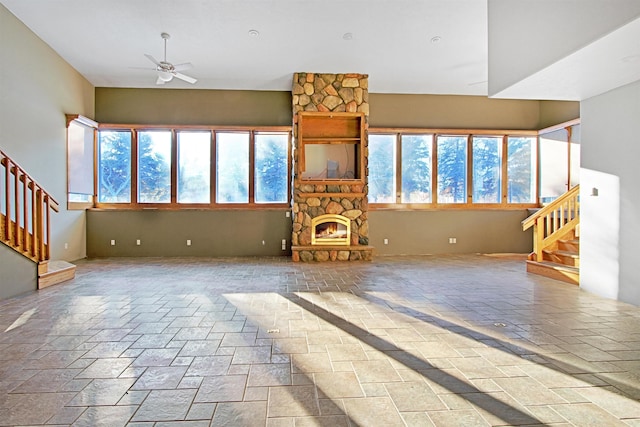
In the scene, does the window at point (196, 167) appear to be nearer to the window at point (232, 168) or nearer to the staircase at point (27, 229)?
the window at point (232, 168)

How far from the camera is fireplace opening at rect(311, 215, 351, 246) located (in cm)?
726

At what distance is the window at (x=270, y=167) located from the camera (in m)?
8.06

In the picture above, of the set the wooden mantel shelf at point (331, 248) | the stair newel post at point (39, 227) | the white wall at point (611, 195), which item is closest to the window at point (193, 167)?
the wooden mantel shelf at point (331, 248)

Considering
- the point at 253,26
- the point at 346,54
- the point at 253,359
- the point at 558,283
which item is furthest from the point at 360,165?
the point at 253,359

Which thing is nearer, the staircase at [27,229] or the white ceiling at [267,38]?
the staircase at [27,229]

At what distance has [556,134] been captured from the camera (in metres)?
7.95

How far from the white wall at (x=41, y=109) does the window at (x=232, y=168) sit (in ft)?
9.50

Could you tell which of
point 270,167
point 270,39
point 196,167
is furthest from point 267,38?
point 196,167

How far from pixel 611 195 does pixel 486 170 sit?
173 inches

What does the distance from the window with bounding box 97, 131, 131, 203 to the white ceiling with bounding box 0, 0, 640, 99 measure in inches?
47.6

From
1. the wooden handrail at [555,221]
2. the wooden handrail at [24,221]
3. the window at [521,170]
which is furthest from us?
the window at [521,170]

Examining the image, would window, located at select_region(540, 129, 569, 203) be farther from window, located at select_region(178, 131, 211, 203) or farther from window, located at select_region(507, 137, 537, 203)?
window, located at select_region(178, 131, 211, 203)

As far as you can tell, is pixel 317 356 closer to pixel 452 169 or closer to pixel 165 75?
pixel 165 75

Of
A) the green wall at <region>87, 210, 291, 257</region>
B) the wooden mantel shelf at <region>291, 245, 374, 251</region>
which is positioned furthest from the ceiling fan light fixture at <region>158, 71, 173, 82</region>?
the wooden mantel shelf at <region>291, 245, 374, 251</region>
